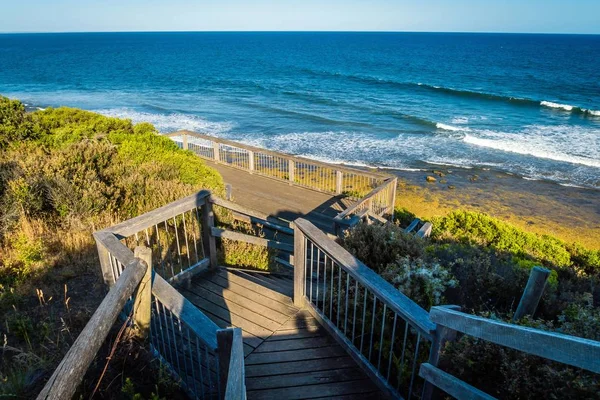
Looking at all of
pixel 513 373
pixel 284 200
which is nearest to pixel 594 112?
Answer: pixel 284 200

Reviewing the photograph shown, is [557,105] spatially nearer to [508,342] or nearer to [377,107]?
[377,107]

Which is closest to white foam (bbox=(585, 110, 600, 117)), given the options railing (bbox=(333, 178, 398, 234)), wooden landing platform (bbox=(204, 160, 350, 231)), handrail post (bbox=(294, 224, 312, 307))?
railing (bbox=(333, 178, 398, 234))

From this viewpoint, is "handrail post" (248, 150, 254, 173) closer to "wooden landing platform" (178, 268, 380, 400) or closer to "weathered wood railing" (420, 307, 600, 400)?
"wooden landing platform" (178, 268, 380, 400)

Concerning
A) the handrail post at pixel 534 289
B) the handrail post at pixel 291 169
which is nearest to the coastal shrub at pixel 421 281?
the handrail post at pixel 534 289

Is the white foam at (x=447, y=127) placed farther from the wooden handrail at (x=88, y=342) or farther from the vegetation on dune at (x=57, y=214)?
the wooden handrail at (x=88, y=342)

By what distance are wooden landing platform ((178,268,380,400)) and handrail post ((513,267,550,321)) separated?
6.25ft

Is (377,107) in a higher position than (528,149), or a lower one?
higher

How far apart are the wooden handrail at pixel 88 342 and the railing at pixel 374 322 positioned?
1.60 meters

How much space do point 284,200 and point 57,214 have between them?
21.3ft

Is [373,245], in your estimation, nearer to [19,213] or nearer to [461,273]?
[461,273]

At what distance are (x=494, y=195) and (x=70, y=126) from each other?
17335 mm

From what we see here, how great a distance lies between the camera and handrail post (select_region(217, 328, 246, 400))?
79.0 inches

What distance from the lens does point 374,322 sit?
12.9 feet

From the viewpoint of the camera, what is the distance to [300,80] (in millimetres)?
56094
